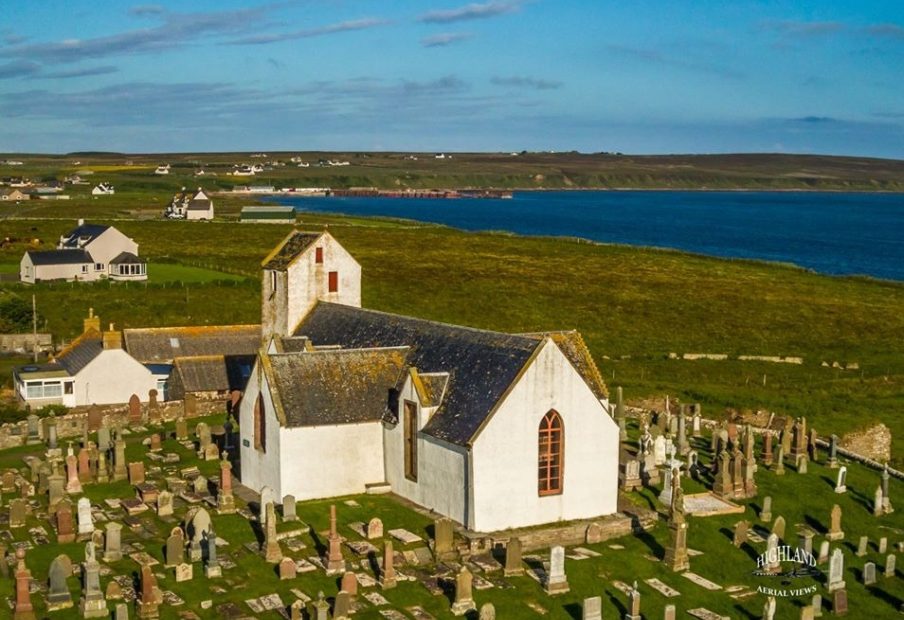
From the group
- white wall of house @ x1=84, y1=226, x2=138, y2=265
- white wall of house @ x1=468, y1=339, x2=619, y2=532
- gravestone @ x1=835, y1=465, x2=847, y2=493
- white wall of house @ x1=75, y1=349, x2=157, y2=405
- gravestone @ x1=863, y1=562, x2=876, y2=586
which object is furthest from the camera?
white wall of house @ x1=84, y1=226, x2=138, y2=265

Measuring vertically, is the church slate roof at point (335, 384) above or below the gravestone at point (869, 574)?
above

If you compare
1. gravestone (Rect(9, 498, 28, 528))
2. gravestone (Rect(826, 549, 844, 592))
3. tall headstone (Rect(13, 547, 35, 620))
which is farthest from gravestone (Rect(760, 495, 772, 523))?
gravestone (Rect(9, 498, 28, 528))

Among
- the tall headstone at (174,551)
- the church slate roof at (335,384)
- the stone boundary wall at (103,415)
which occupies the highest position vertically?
the church slate roof at (335,384)

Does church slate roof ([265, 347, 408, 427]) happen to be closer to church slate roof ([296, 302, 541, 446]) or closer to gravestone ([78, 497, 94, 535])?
church slate roof ([296, 302, 541, 446])

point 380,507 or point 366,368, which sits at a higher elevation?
point 366,368

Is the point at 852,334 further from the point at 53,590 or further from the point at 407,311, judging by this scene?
the point at 53,590

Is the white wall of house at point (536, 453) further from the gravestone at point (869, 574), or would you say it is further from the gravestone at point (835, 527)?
the gravestone at point (869, 574)

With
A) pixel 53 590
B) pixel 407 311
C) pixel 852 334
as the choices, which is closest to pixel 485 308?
pixel 407 311

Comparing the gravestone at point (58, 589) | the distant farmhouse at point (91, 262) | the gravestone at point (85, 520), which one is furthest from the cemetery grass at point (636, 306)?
the gravestone at point (58, 589)
